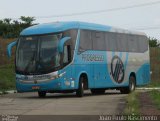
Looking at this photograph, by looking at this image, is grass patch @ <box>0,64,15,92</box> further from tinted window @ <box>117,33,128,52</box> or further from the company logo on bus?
tinted window @ <box>117,33,128,52</box>

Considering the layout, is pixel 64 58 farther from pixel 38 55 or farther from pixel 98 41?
pixel 98 41

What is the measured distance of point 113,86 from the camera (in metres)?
31.1

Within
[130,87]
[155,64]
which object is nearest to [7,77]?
[130,87]

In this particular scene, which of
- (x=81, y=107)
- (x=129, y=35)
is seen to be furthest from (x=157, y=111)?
(x=129, y=35)

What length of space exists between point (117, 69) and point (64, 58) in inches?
242

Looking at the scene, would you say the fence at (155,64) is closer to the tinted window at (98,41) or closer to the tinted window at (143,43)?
the tinted window at (143,43)


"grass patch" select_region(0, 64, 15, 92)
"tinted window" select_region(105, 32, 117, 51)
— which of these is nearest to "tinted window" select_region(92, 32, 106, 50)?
"tinted window" select_region(105, 32, 117, 51)

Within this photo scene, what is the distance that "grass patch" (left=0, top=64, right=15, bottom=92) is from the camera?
40812 mm

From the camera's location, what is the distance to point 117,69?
31516 mm

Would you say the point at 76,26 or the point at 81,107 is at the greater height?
the point at 76,26

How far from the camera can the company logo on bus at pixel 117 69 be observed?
102 feet

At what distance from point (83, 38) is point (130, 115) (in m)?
12.4

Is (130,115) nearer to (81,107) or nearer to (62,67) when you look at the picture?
(81,107)

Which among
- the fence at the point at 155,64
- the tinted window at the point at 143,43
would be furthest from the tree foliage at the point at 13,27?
the tinted window at the point at 143,43
